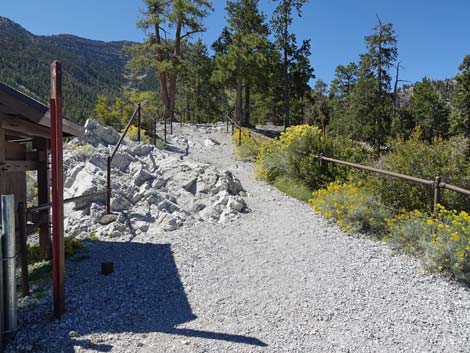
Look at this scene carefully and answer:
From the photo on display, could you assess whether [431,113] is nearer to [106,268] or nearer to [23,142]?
[23,142]

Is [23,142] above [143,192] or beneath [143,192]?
above

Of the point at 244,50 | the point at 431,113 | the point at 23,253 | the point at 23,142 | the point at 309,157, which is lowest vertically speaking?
the point at 23,253

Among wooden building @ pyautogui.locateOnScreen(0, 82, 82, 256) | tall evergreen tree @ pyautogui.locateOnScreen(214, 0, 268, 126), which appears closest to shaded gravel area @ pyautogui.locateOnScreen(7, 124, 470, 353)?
wooden building @ pyautogui.locateOnScreen(0, 82, 82, 256)

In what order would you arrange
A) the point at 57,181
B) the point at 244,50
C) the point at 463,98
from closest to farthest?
the point at 57,181
the point at 244,50
the point at 463,98

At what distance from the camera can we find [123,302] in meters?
3.85

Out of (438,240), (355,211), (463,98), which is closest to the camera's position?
(438,240)

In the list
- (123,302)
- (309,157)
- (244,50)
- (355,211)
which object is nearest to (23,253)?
(123,302)

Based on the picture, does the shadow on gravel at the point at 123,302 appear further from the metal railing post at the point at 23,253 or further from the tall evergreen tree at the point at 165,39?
the tall evergreen tree at the point at 165,39

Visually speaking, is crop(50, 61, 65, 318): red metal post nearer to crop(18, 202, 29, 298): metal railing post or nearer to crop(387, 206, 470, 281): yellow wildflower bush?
crop(18, 202, 29, 298): metal railing post

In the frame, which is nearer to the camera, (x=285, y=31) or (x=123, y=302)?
(x=123, y=302)

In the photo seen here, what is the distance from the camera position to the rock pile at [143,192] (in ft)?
21.7

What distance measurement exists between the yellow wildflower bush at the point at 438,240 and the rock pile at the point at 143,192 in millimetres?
2840

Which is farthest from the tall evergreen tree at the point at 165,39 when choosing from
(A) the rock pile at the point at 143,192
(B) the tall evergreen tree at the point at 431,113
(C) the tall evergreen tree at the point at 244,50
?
(B) the tall evergreen tree at the point at 431,113

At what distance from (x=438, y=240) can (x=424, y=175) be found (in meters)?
2.40
